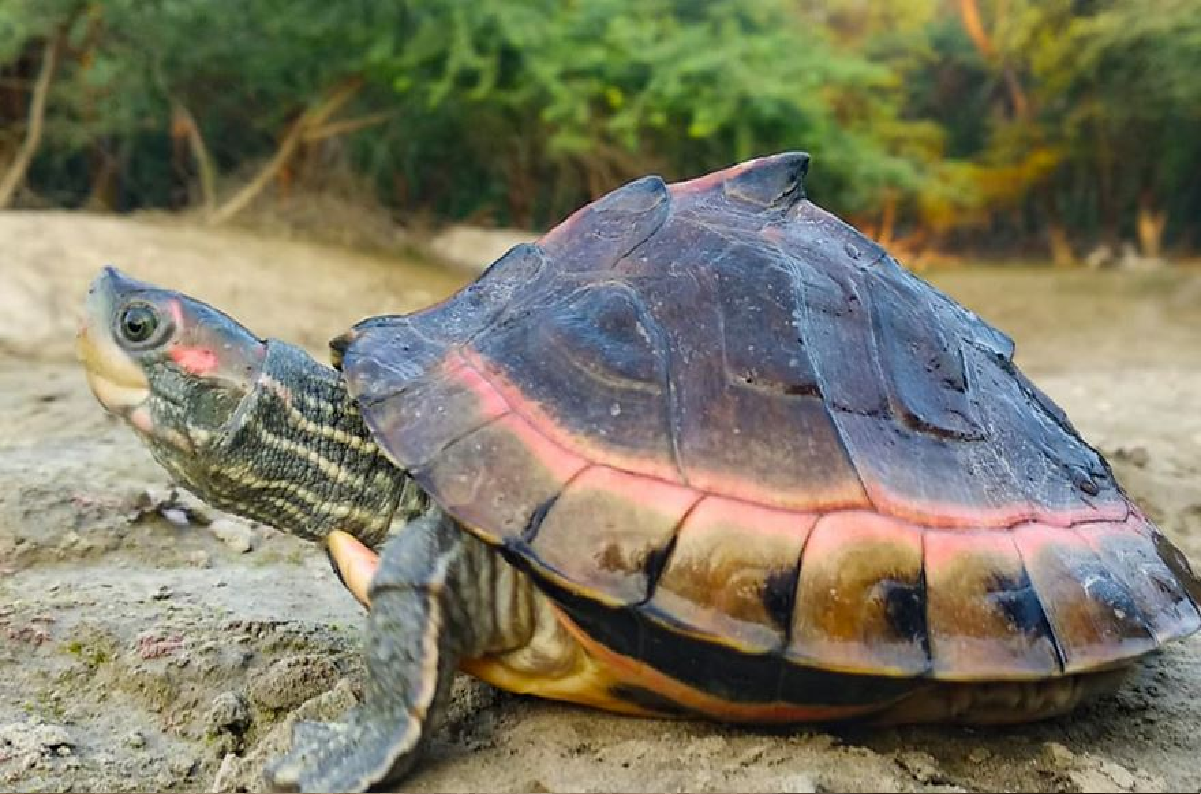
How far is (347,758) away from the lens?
1527 millimetres

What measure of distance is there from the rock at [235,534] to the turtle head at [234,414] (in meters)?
0.94

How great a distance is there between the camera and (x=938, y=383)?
5.99 ft

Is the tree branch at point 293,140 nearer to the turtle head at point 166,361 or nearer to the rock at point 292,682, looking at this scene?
the turtle head at point 166,361

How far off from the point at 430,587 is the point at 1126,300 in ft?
43.6

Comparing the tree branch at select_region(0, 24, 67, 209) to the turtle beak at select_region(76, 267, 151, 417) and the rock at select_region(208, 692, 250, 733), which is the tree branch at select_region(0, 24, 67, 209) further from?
the rock at select_region(208, 692, 250, 733)

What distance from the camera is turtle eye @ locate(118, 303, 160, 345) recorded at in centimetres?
183

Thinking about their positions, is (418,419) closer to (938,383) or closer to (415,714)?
(415,714)

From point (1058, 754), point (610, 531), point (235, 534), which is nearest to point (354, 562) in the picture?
point (610, 531)

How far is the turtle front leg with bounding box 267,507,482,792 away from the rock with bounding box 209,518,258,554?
4.14 feet

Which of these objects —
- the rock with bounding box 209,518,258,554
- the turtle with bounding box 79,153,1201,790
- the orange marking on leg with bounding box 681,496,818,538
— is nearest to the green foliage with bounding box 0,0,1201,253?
the rock with bounding box 209,518,258,554

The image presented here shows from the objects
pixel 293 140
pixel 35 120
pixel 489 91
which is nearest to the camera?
pixel 35 120

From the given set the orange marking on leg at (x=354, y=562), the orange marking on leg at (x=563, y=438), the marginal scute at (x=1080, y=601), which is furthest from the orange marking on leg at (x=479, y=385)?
the marginal scute at (x=1080, y=601)

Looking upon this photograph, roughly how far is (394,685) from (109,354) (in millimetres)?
805

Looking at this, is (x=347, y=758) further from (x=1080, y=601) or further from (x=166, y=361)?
(x=1080, y=601)
